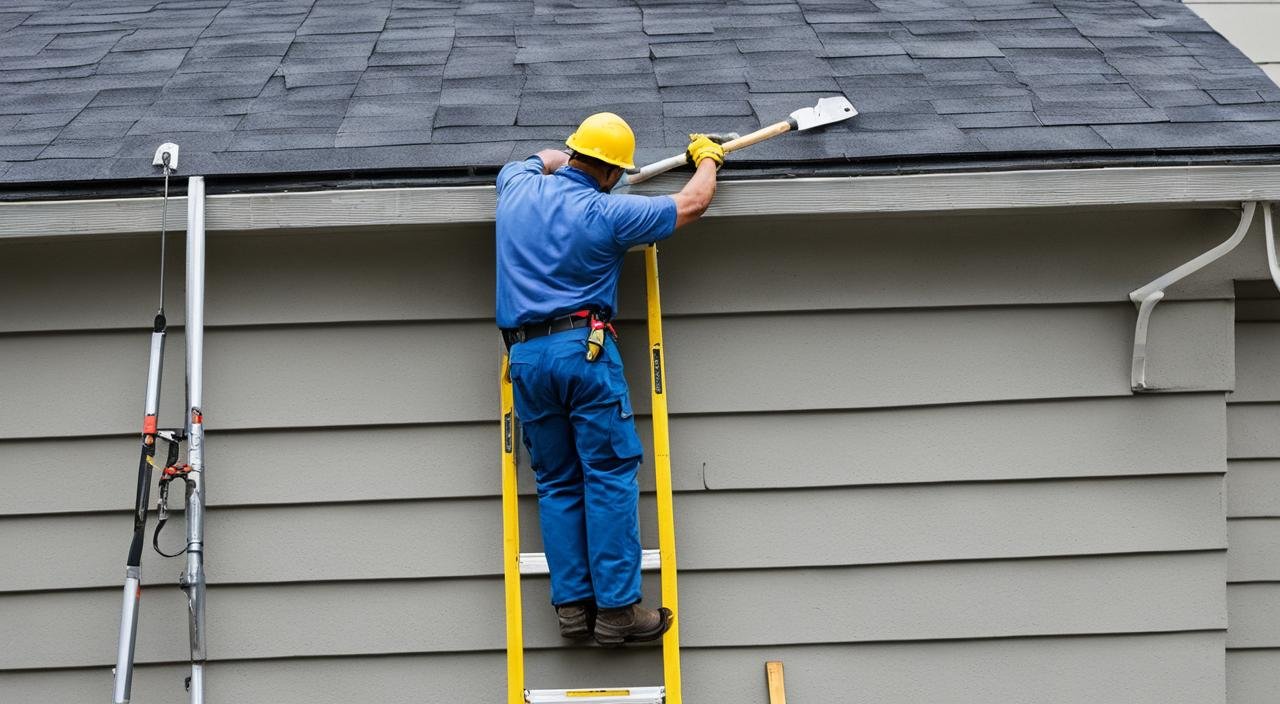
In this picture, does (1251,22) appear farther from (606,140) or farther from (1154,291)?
(606,140)

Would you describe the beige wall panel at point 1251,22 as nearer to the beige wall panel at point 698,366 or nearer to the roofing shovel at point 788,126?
the beige wall panel at point 698,366

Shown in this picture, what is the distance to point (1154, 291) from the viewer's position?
11.1 ft

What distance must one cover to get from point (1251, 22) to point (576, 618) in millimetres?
4118

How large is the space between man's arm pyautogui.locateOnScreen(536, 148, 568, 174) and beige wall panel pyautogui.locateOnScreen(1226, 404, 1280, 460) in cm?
257

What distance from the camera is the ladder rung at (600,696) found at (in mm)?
3223

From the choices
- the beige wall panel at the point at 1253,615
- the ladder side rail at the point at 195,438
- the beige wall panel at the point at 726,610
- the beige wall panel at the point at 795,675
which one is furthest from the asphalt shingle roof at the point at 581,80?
the beige wall panel at the point at 1253,615

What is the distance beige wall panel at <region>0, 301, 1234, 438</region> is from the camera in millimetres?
3434

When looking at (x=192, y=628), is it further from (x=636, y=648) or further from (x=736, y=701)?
(x=736, y=701)

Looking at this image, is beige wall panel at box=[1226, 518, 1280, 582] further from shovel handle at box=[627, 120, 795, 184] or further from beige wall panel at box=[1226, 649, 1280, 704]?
shovel handle at box=[627, 120, 795, 184]

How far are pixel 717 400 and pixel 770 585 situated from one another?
591 millimetres

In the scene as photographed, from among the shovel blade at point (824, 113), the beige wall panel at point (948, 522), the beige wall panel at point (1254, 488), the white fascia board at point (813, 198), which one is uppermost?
the shovel blade at point (824, 113)

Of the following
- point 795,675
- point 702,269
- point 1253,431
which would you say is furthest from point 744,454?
point 1253,431

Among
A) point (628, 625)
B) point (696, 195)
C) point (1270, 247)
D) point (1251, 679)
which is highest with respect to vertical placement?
point (696, 195)

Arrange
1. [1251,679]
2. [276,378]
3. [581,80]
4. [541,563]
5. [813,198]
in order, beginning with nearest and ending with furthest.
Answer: [813,198], [541,563], [276,378], [581,80], [1251,679]
